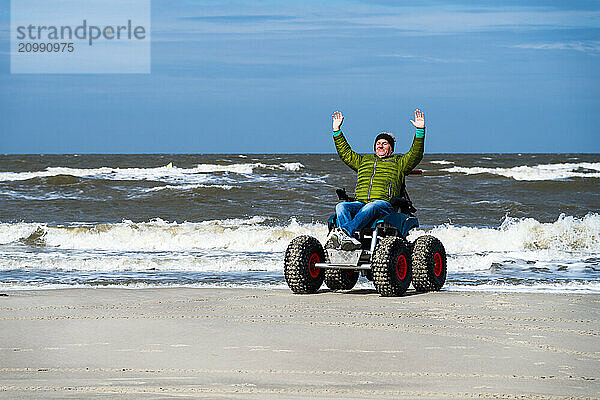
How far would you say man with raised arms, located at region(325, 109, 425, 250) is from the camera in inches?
328

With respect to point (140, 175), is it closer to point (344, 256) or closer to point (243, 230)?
point (243, 230)

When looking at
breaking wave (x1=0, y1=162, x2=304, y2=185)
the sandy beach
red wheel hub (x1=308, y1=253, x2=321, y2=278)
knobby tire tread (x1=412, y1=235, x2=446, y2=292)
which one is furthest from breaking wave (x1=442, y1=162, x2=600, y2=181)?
the sandy beach

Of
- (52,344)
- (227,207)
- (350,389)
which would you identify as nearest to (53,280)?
(52,344)

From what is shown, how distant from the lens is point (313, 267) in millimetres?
8703

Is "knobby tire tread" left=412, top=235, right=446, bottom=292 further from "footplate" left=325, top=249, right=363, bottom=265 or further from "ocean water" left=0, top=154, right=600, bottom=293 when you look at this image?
"ocean water" left=0, top=154, right=600, bottom=293

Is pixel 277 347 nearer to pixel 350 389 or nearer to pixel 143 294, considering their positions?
pixel 350 389

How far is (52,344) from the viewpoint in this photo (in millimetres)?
5863

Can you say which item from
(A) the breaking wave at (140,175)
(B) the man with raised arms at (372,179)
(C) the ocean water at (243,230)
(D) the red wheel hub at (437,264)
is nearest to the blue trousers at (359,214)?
(B) the man with raised arms at (372,179)

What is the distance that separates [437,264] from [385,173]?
3.86ft

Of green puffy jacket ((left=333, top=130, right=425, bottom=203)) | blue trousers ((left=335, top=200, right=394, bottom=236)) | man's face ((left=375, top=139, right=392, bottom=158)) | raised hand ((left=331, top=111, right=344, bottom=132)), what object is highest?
raised hand ((left=331, top=111, right=344, bottom=132))

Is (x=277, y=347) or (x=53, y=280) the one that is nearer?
(x=277, y=347)

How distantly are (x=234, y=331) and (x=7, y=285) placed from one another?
465 cm

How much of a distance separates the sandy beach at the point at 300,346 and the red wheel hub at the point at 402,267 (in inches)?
8.9

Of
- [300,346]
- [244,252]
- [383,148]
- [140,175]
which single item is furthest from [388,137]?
[140,175]
